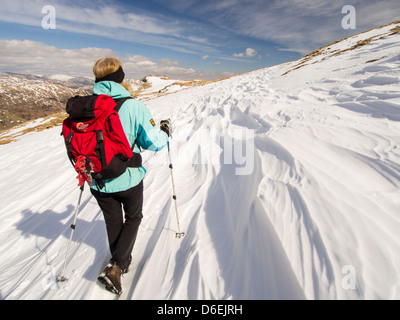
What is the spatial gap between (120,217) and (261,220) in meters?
1.63

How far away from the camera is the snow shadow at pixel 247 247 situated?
5.41 ft

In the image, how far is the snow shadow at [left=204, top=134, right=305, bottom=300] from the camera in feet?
5.41

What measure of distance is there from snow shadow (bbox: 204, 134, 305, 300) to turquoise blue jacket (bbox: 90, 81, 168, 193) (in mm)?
1307

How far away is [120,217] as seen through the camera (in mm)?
2061

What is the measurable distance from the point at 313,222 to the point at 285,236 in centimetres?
31

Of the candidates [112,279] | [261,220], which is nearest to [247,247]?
[261,220]

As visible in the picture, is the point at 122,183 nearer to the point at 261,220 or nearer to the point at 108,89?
the point at 108,89

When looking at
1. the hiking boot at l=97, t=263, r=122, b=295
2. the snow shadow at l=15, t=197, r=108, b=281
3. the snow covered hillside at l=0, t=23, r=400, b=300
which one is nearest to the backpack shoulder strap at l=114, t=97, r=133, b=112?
the hiking boot at l=97, t=263, r=122, b=295

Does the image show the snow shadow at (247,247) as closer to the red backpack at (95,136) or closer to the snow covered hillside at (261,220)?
the snow covered hillside at (261,220)

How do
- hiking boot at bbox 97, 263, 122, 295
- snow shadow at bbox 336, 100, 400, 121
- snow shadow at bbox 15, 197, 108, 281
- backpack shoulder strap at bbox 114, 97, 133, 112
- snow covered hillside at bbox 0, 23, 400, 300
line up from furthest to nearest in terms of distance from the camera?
snow shadow at bbox 336, 100, 400, 121, snow shadow at bbox 15, 197, 108, 281, hiking boot at bbox 97, 263, 122, 295, backpack shoulder strap at bbox 114, 97, 133, 112, snow covered hillside at bbox 0, 23, 400, 300

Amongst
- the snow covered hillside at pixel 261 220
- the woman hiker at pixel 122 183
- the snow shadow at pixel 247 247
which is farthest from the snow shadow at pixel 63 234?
the snow shadow at pixel 247 247

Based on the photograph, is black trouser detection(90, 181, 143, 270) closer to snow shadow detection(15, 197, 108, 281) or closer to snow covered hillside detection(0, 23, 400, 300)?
snow covered hillside detection(0, 23, 400, 300)

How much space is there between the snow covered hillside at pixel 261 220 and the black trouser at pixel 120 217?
402 millimetres
